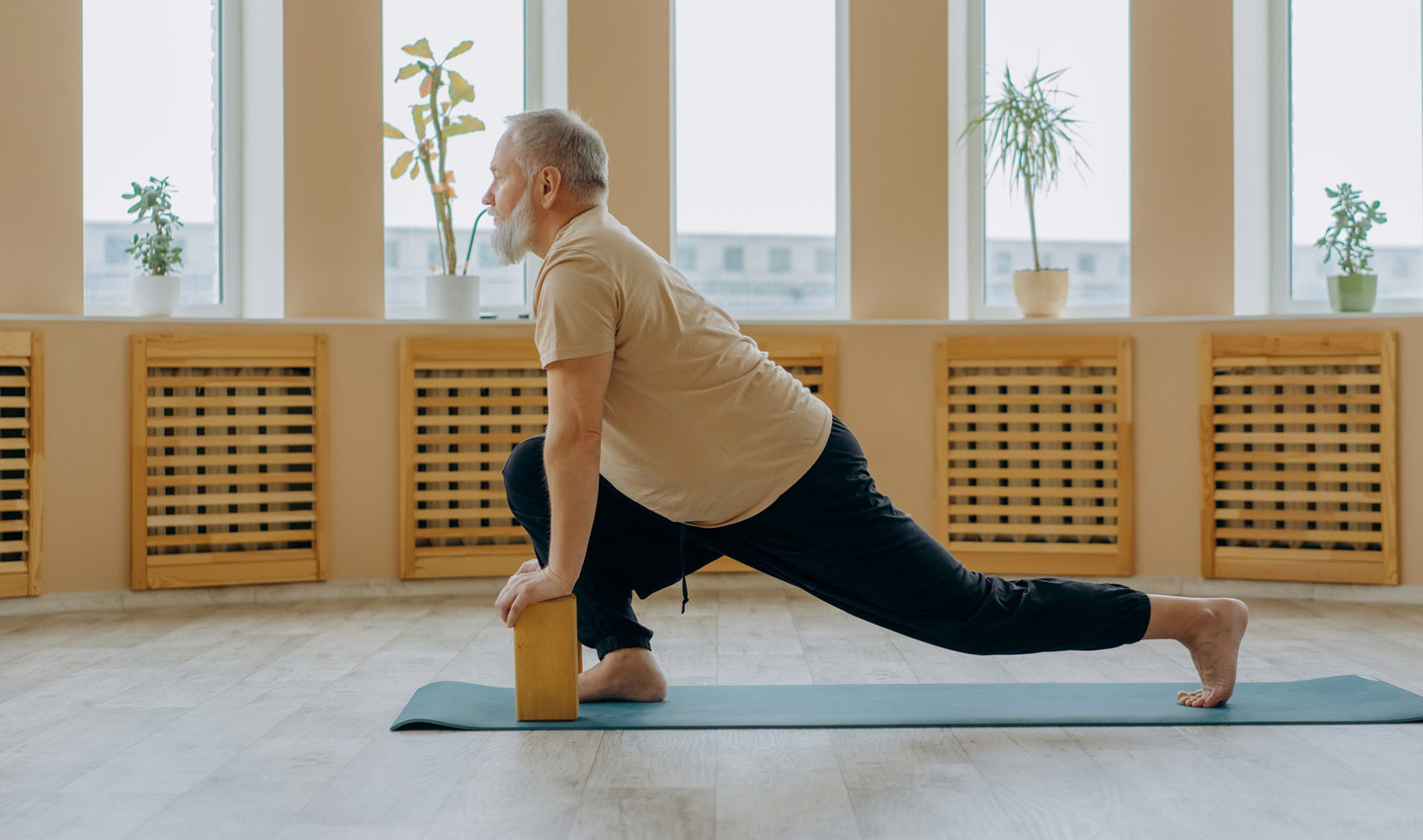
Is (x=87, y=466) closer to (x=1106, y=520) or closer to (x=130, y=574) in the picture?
(x=130, y=574)

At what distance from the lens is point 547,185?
2.25m

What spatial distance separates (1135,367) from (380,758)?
115 inches

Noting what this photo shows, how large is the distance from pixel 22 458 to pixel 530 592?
234 centimetres

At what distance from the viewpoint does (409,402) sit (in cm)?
397

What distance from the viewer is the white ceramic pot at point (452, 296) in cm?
409

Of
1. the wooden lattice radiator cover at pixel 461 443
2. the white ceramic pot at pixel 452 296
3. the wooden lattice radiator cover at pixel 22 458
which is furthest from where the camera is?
the white ceramic pot at pixel 452 296

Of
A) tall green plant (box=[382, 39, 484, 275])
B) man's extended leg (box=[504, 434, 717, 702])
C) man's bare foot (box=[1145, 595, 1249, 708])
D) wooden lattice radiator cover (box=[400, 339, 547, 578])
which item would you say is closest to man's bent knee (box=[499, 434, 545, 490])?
man's extended leg (box=[504, 434, 717, 702])

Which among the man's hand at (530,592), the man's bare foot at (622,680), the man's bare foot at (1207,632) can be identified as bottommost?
the man's bare foot at (622,680)

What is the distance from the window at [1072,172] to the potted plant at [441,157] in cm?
182

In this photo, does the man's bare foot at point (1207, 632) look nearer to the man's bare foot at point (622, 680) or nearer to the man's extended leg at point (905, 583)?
the man's extended leg at point (905, 583)

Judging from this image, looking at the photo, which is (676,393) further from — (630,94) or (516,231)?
(630,94)

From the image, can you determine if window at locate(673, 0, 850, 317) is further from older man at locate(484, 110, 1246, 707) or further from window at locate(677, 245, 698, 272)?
older man at locate(484, 110, 1246, 707)

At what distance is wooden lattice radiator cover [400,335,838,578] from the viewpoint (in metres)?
3.98

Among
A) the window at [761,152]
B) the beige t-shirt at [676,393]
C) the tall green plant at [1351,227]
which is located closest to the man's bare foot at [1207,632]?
the beige t-shirt at [676,393]
